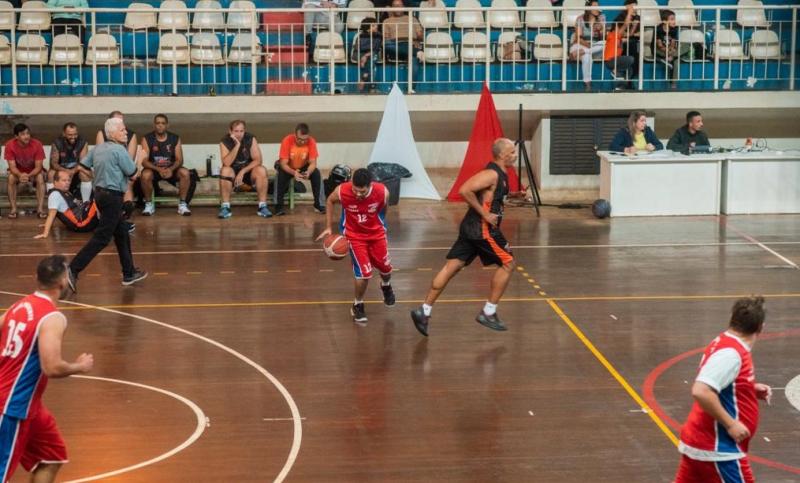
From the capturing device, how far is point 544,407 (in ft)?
34.9

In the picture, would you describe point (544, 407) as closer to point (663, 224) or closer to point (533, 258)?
point (533, 258)

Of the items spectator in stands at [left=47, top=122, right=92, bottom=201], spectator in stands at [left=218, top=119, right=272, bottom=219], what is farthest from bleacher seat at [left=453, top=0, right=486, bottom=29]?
spectator in stands at [left=47, top=122, right=92, bottom=201]

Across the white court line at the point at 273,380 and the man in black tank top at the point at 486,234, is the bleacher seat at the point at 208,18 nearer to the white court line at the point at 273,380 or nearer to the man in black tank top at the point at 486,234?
the white court line at the point at 273,380

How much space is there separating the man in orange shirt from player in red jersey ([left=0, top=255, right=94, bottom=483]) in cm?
1310

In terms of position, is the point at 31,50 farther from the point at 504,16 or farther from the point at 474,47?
the point at 504,16

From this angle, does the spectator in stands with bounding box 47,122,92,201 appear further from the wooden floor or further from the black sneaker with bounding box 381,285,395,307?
the black sneaker with bounding box 381,285,395,307

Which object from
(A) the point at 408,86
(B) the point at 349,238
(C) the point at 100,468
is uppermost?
(A) the point at 408,86

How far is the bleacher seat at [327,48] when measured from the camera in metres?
22.3

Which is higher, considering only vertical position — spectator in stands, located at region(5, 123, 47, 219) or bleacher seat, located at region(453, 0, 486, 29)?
bleacher seat, located at region(453, 0, 486, 29)

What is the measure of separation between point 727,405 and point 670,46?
1613 cm

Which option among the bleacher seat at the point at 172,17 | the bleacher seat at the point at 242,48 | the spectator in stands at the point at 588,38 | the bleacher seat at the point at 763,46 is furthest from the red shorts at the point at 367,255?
the bleacher seat at the point at 763,46

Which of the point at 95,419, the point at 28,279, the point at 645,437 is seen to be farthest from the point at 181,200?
the point at 645,437

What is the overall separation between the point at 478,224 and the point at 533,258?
4425mm

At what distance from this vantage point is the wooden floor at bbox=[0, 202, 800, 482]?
31.0 feet
